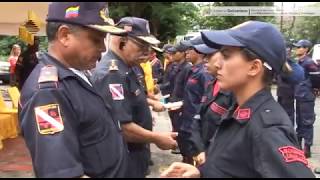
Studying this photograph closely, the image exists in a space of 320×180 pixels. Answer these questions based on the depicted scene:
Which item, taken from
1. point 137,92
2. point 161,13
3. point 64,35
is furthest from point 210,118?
point 161,13

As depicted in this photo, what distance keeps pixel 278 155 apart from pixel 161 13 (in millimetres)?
22410

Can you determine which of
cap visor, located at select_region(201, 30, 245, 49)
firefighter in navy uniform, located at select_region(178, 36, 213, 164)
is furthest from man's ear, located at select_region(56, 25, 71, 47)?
firefighter in navy uniform, located at select_region(178, 36, 213, 164)

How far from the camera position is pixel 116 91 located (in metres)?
3.14

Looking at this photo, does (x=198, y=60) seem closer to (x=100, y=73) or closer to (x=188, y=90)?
(x=188, y=90)

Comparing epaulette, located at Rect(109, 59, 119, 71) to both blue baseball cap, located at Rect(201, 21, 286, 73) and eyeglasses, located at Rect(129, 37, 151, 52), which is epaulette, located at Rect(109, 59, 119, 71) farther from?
blue baseball cap, located at Rect(201, 21, 286, 73)

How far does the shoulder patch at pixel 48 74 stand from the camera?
189cm

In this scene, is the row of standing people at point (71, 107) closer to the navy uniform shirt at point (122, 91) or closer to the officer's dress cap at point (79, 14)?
the officer's dress cap at point (79, 14)

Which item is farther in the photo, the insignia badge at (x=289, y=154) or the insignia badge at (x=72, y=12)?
the insignia badge at (x=72, y=12)

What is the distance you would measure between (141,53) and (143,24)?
0.24 meters

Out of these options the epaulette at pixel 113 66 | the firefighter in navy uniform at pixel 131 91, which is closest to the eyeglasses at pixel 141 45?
the firefighter in navy uniform at pixel 131 91

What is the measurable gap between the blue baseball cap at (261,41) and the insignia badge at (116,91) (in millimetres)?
1210

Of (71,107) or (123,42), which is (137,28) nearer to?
(123,42)

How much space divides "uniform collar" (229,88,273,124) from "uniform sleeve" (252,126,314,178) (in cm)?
15

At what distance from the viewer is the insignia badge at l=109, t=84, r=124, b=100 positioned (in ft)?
10.2
